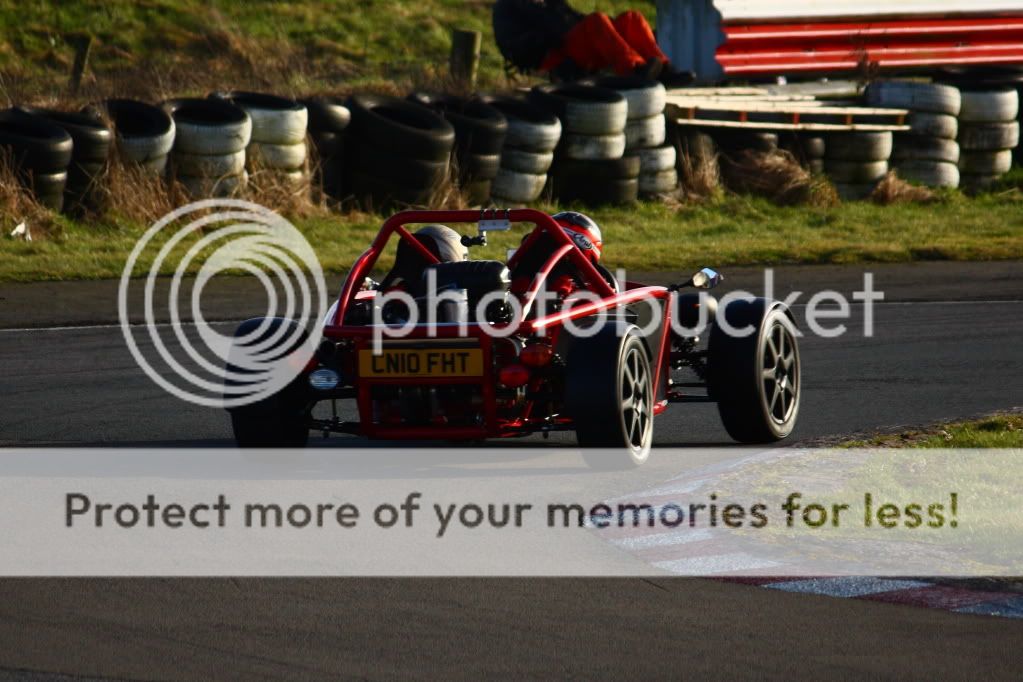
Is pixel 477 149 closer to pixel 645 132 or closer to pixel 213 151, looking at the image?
pixel 645 132

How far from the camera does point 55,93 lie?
19.5 m

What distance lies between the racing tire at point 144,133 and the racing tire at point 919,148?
8.76 m

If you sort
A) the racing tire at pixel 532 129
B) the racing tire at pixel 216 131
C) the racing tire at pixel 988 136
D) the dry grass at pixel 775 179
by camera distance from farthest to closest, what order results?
the racing tire at pixel 988 136 < the dry grass at pixel 775 179 < the racing tire at pixel 532 129 < the racing tire at pixel 216 131

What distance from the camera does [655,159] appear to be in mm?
19969

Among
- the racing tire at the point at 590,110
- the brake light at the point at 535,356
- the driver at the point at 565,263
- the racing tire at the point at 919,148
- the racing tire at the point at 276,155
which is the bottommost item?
the racing tire at the point at 919,148

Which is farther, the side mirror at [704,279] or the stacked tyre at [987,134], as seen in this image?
the stacked tyre at [987,134]

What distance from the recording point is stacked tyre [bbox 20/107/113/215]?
1666 centimetres

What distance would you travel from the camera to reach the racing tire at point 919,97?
21297 millimetres

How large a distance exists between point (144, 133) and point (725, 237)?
598 cm

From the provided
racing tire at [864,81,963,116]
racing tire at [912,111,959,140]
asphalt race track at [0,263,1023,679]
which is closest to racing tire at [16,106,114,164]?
racing tire at [912,111,959,140]

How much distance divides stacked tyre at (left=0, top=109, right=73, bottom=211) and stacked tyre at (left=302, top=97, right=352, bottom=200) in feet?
8.47

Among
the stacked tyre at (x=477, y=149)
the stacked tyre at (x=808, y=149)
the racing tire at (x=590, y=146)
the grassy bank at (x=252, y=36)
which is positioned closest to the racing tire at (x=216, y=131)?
the stacked tyre at (x=477, y=149)

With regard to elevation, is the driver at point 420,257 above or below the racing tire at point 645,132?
above

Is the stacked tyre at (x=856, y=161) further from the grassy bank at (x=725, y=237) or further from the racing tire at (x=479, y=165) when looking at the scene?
the racing tire at (x=479, y=165)
